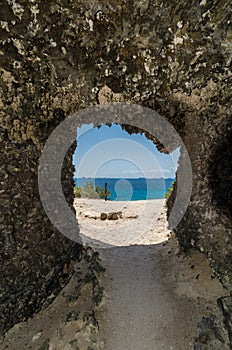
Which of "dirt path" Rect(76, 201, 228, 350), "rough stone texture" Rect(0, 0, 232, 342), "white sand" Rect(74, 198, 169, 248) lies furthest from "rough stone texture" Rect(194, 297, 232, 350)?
"white sand" Rect(74, 198, 169, 248)

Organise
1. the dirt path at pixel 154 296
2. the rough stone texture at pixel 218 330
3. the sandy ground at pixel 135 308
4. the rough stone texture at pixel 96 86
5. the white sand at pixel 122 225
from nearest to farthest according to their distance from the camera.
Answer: the rough stone texture at pixel 96 86 → the rough stone texture at pixel 218 330 → the sandy ground at pixel 135 308 → the dirt path at pixel 154 296 → the white sand at pixel 122 225

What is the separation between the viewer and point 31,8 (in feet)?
9.35

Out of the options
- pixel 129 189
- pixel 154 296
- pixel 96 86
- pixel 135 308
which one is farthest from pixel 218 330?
pixel 129 189

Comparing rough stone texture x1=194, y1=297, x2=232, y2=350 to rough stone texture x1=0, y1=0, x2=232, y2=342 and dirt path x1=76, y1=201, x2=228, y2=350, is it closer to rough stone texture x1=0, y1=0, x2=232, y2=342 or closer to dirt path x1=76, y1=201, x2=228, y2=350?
dirt path x1=76, y1=201, x2=228, y2=350

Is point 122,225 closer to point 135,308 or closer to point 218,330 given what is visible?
point 135,308

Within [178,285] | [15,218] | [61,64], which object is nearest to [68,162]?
[15,218]

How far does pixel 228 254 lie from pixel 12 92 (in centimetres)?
429

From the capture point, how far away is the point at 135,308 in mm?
4094

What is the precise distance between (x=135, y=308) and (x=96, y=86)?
3.71 meters

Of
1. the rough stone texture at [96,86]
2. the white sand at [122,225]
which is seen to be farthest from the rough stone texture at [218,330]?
the white sand at [122,225]

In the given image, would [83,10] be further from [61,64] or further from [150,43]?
[150,43]

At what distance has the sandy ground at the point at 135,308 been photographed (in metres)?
3.46

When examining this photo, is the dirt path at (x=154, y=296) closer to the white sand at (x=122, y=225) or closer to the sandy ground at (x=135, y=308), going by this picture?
the sandy ground at (x=135, y=308)

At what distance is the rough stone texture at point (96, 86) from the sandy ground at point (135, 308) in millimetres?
290
